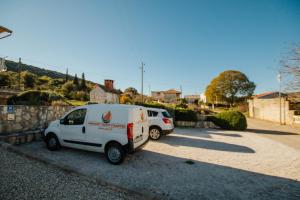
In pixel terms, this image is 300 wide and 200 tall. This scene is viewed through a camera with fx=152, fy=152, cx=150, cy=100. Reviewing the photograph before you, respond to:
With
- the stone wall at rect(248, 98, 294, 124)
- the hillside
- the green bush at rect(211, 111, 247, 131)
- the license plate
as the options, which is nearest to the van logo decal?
the license plate

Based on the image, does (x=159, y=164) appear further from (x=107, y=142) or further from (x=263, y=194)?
(x=263, y=194)

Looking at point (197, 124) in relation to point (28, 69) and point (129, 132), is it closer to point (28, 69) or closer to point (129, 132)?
point (129, 132)

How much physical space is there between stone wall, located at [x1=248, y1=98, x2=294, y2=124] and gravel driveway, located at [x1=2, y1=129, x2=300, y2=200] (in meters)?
15.5

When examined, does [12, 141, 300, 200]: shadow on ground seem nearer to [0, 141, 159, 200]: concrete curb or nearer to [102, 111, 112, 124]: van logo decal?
[0, 141, 159, 200]: concrete curb

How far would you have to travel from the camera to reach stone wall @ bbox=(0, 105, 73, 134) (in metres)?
7.20

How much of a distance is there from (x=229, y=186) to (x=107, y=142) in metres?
3.66

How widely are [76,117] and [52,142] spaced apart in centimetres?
157

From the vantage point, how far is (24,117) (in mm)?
8047

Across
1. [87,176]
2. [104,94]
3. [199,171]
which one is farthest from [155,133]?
[104,94]

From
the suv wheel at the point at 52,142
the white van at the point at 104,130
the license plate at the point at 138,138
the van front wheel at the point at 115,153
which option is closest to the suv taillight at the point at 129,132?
Result: the white van at the point at 104,130

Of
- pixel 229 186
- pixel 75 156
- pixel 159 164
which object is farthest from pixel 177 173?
pixel 75 156

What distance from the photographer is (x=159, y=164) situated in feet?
16.6

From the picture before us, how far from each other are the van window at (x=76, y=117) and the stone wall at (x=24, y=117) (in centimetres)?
389

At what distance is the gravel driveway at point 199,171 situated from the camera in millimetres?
3479
